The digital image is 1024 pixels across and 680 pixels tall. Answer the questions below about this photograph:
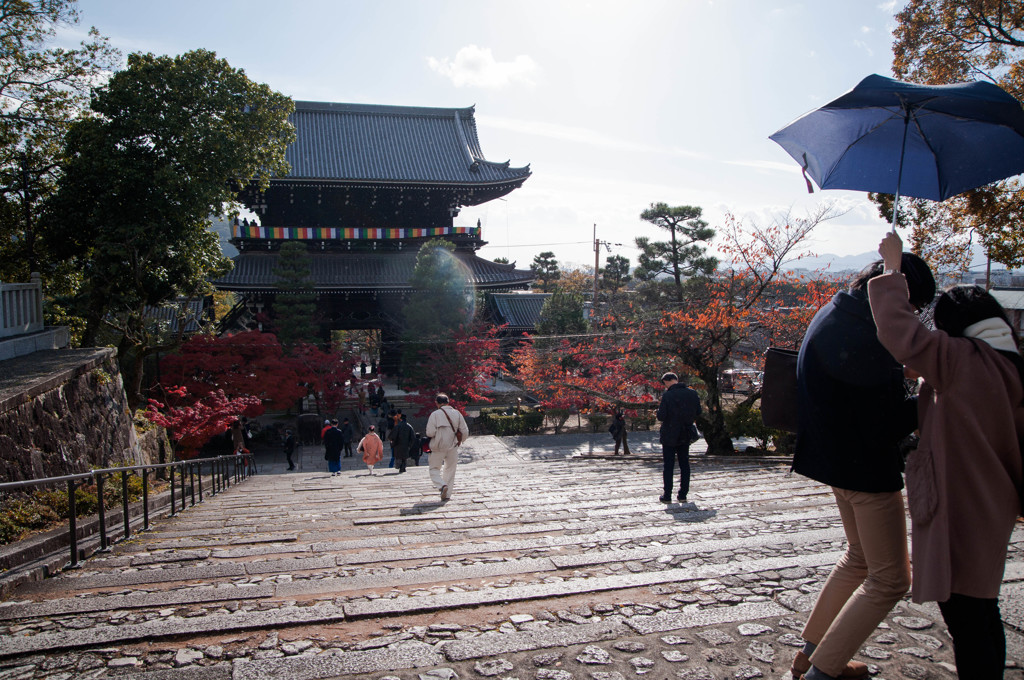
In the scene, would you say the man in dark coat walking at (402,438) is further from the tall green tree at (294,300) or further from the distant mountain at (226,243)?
the distant mountain at (226,243)

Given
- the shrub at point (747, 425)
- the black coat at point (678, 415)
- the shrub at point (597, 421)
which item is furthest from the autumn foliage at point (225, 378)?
the shrub at point (747, 425)

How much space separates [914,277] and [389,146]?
2667 centimetres

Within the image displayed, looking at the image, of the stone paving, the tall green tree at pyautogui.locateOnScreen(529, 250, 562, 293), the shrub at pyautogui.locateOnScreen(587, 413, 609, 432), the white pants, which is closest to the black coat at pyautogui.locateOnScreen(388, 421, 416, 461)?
the white pants

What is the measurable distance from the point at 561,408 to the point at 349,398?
306 inches

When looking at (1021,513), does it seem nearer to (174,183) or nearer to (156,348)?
(174,183)

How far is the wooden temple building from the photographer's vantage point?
23516 millimetres

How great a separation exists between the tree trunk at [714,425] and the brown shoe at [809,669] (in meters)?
11.5

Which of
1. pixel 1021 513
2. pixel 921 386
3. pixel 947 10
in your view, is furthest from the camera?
pixel 947 10

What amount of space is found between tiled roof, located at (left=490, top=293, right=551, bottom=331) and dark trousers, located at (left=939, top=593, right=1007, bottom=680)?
78.8 ft

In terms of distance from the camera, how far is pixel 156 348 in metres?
12.7

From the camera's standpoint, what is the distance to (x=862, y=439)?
7.89 feet

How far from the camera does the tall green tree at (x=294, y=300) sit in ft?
68.5

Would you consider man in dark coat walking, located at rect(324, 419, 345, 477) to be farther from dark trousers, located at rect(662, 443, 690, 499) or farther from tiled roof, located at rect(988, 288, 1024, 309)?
tiled roof, located at rect(988, 288, 1024, 309)

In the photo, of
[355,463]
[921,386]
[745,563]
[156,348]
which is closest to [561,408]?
[355,463]
